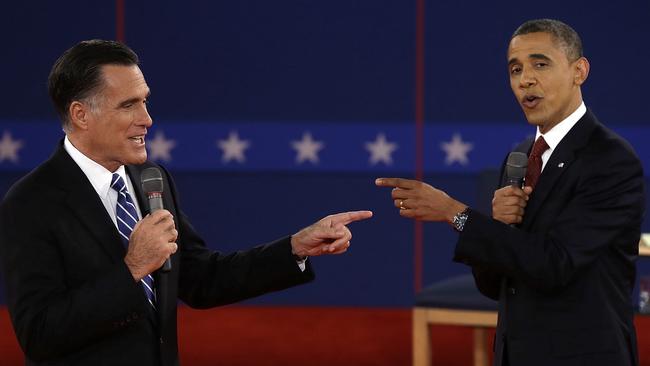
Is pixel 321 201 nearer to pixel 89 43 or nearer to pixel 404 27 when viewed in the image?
pixel 404 27

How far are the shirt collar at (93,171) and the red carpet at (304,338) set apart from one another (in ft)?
8.22

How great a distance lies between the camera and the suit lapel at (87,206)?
214 centimetres

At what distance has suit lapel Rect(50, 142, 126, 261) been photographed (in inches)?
84.1

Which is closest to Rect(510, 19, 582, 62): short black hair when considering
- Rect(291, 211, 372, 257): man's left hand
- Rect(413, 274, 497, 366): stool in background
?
Rect(291, 211, 372, 257): man's left hand

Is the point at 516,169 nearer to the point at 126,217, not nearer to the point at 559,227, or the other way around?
the point at 559,227

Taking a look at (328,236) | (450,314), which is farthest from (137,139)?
(450,314)

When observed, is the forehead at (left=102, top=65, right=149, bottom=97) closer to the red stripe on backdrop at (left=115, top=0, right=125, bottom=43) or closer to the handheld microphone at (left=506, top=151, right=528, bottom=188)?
the handheld microphone at (left=506, top=151, right=528, bottom=188)

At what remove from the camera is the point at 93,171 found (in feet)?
7.38

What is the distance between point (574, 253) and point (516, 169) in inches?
9.9

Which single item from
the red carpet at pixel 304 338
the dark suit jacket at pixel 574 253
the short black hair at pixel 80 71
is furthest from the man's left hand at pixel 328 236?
the red carpet at pixel 304 338

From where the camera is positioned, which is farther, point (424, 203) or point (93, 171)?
point (424, 203)

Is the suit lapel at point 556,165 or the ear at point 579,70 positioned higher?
the ear at point 579,70

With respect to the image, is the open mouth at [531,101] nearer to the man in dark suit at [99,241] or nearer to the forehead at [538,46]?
the forehead at [538,46]

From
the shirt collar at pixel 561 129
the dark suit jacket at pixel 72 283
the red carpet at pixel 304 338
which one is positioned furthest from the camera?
the red carpet at pixel 304 338
